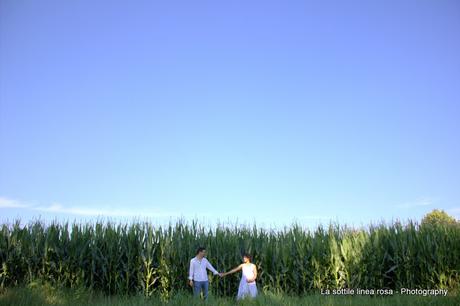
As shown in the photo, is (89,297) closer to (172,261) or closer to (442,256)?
(172,261)

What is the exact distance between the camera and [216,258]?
18266 mm

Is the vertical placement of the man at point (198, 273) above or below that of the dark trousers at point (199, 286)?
above

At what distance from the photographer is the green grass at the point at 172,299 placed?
12070 mm

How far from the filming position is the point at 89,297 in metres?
16.2

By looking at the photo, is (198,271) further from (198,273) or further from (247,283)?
(247,283)

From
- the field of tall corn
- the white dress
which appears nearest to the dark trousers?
the white dress

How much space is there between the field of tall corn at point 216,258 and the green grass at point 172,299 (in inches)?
48.6

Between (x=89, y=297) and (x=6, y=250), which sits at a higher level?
(x=6, y=250)

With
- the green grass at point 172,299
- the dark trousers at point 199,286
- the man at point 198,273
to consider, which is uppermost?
the man at point 198,273

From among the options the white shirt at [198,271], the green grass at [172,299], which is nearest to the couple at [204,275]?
the white shirt at [198,271]

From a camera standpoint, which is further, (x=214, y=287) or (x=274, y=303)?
(x=214, y=287)

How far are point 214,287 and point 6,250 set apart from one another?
9.39 meters

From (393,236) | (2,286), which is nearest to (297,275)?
(393,236)

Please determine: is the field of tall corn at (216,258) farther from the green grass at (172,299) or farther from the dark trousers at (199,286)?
the dark trousers at (199,286)
